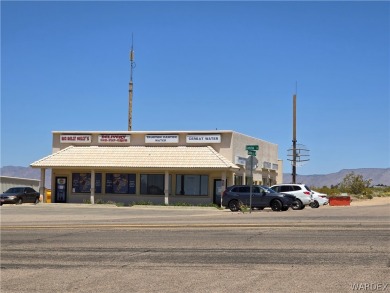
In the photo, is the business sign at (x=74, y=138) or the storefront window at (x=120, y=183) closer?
the storefront window at (x=120, y=183)

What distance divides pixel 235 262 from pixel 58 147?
3992 cm

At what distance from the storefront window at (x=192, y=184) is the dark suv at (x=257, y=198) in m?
9.50

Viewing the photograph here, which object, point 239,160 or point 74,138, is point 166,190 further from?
point 74,138

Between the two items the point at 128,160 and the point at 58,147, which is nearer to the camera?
the point at 128,160

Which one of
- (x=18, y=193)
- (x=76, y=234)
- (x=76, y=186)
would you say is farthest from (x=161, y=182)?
(x=76, y=234)

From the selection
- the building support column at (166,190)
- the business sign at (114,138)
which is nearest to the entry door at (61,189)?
the business sign at (114,138)

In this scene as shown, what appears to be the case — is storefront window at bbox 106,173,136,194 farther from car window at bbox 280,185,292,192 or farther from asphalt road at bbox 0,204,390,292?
asphalt road at bbox 0,204,390,292

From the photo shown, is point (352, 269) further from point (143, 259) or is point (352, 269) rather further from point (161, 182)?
point (161, 182)

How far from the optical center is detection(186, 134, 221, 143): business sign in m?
47.1

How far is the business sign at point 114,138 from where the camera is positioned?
49594mm

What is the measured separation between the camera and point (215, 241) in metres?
16.3

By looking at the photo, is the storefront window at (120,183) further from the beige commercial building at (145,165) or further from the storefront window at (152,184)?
the storefront window at (152,184)

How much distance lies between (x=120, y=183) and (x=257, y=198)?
15712 millimetres

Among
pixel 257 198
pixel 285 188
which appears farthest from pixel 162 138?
pixel 257 198
